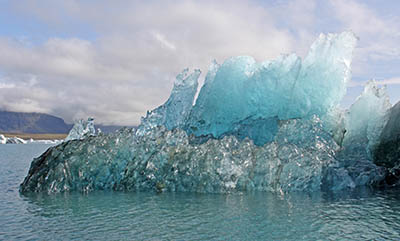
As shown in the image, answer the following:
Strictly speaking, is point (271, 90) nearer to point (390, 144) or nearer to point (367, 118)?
point (367, 118)

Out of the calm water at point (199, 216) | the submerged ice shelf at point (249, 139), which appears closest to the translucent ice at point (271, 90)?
the submerged ice shelf at point (249, 139)

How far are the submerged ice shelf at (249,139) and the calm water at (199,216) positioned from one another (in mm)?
1836

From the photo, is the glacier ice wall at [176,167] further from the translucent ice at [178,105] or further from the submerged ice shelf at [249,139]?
the translucent ice at [178,105]

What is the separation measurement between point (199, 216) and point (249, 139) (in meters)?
10.4

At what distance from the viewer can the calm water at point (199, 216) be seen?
1232 centimetres

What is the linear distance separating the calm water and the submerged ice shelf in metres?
1.84

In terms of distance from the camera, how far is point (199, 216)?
Answer: 14.8m

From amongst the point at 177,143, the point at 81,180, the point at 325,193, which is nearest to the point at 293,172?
the point at 325,193

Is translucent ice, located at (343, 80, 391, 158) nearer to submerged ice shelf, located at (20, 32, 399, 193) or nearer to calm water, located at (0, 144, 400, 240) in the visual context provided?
submerged ice shelf, located at (20, 32, 399, 193)

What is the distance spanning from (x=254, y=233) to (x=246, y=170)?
32.0 feet

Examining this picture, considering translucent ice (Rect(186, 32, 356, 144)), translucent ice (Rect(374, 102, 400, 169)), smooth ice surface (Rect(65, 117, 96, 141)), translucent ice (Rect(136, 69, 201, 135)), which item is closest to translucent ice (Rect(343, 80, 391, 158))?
translucent ice (Rect(374, 102, 400, 169))

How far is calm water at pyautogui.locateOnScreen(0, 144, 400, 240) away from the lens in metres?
12.3

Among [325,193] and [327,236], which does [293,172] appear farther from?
[327,236]

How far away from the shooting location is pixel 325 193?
21016 millimetres
